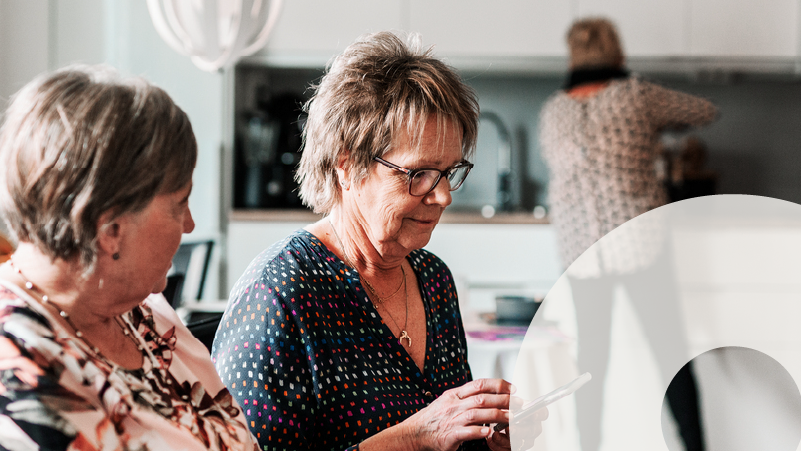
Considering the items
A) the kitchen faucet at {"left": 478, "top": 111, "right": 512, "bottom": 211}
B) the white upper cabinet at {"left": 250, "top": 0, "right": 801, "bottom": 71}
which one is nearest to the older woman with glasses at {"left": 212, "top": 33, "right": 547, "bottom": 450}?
the white upper cabinet at {"left": 250, "top": 0, "right": 801, "bottom": 71}

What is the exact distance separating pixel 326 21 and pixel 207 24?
67.7 inches

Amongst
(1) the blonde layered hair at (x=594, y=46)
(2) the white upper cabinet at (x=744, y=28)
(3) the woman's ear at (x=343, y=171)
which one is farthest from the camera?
(2) the white upper cabinet at (x=744, y=28)

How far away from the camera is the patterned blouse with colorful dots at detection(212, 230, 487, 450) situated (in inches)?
35.2

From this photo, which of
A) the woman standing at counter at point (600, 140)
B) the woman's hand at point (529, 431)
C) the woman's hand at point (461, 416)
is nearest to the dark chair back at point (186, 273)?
the woman's hand at point (461, 416)

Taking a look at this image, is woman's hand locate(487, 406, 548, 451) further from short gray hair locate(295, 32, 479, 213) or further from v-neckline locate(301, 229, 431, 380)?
short gray hair locate(295, 32, 479, 213)

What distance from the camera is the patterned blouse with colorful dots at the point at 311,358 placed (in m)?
0.89

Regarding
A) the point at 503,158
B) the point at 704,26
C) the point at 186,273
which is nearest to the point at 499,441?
the point at 186,273

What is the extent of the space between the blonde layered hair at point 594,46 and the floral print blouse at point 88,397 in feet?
6.30

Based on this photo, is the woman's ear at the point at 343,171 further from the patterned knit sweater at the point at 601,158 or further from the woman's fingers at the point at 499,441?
the patterned knit sweater at the point at 601,158

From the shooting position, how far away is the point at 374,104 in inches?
40.4

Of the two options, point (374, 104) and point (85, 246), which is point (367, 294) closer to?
point (374, 104)

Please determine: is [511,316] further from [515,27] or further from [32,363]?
[515,27]

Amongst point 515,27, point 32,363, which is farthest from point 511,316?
→ point 515,27

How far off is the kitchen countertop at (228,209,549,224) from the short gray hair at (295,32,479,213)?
2462 millimetres
